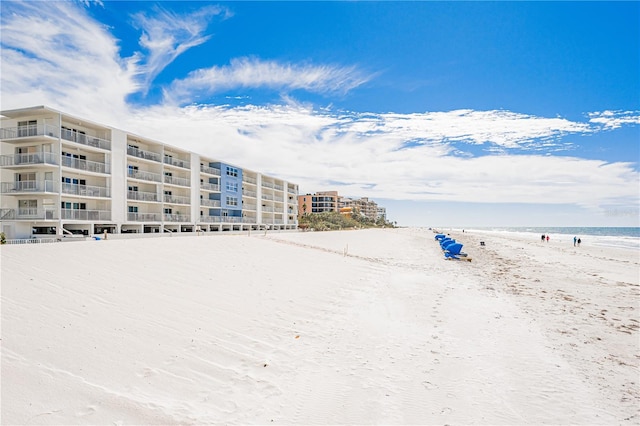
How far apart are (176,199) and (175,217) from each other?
2364 millimetres

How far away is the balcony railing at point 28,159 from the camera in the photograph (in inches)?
1072

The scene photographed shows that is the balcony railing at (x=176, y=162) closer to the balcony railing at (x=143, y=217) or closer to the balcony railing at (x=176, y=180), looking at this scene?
the balcony railing at (x=176, y=180)

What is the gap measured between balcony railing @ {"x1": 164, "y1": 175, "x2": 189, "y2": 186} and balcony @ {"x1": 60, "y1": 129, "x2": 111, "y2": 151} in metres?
8.68

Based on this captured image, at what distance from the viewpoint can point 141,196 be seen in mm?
36906

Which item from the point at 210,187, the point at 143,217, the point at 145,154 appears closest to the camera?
the point at 143,217

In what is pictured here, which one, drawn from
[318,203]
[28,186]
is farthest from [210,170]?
[318,203]

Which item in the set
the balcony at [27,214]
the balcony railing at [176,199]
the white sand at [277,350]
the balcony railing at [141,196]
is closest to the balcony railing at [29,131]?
the balcony at [27,214]

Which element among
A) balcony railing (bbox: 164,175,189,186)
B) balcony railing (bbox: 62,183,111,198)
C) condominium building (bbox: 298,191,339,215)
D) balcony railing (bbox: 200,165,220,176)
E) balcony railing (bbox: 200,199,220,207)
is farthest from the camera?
condominium building (bbox: 298,191,339,215)

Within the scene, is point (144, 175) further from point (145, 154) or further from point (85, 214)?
point (85, 214)

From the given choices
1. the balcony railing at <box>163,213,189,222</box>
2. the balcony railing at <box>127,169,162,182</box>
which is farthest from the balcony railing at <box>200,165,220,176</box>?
the balcony railing at <box>127,169,162,182</box>

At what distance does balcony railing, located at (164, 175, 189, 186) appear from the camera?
4100cm

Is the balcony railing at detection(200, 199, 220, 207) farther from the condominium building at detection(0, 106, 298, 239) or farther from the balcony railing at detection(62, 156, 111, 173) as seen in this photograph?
the balcony railing at detection(62, 156, 111, 173)

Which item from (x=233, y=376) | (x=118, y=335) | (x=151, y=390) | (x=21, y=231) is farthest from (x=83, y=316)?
(x=21, y=231)

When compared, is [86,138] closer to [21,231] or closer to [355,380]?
[21,231]
